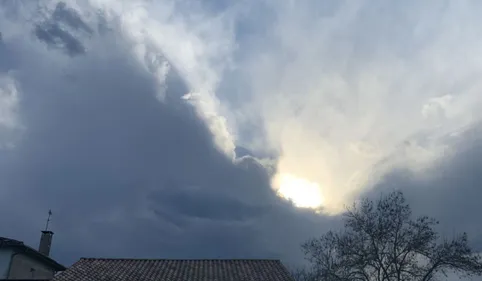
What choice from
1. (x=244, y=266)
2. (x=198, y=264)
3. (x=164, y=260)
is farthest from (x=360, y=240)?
(x=164, y=260)

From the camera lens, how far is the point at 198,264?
34.3m

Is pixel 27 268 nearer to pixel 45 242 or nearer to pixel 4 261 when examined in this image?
pixel 4 261

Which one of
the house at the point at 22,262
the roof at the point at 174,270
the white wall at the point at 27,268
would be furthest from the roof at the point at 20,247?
the roof at the point at 174,270

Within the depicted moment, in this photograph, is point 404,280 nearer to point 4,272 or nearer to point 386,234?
point 386,234

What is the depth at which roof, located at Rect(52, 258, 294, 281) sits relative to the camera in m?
30.5

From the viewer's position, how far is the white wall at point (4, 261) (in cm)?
2470

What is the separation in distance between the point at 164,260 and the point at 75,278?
25.2 feet

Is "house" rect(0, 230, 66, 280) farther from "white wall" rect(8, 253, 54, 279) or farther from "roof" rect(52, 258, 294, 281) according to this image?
"roof" rect(52, 258, 294, 281)

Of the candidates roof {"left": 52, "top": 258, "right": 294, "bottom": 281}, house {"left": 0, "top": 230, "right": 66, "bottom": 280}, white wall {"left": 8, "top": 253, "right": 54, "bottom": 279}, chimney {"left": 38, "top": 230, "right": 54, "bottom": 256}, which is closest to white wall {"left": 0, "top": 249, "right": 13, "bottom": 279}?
house {"left": 0, "top": 230, "right": 66, "bottom": 280}

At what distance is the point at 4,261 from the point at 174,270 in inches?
483

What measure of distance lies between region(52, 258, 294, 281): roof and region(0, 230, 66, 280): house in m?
1.23

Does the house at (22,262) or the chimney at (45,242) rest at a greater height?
the chimney at (45,242)

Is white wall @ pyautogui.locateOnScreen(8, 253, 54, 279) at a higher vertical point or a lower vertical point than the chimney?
lower

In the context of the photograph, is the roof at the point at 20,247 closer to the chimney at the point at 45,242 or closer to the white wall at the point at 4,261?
the white wall at the point at 4,261
